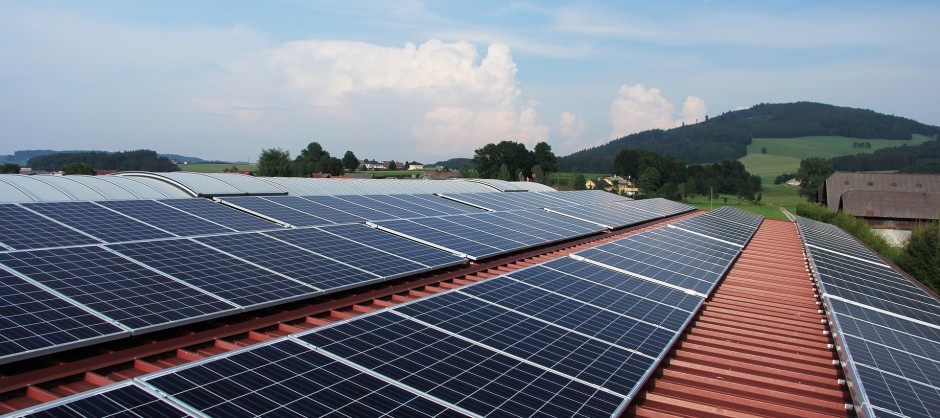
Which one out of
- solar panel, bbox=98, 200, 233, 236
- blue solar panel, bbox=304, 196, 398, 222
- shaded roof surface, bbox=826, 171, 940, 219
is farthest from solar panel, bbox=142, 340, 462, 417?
shaded roof surface, bbox=826, 171, 940, 219

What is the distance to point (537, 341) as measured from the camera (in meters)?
9.63

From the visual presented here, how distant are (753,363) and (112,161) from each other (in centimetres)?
18441

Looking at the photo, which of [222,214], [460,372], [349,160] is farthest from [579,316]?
[349,160]

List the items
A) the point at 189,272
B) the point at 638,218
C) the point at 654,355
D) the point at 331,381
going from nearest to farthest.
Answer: the point at 331,381, the point at 654,355, the point at 189,272, the point at 638,218

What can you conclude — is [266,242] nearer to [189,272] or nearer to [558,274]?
[189,272]

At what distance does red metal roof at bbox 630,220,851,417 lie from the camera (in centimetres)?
908

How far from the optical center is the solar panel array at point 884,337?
870 cm

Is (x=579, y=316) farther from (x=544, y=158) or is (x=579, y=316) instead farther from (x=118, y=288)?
(x=544, y=158)

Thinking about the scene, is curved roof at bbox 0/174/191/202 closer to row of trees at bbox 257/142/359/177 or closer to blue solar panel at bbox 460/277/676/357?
blue solar panel at bbox 460/277/676/357

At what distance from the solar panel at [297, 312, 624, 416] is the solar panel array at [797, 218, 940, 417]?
397cm

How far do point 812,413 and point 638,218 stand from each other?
2709cm

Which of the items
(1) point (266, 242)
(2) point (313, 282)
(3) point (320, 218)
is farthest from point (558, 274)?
(3) point (320, 218)

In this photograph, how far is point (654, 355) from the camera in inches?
389

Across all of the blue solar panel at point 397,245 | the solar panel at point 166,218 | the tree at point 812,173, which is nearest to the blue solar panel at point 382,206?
the blue solar panel at point 397,245
